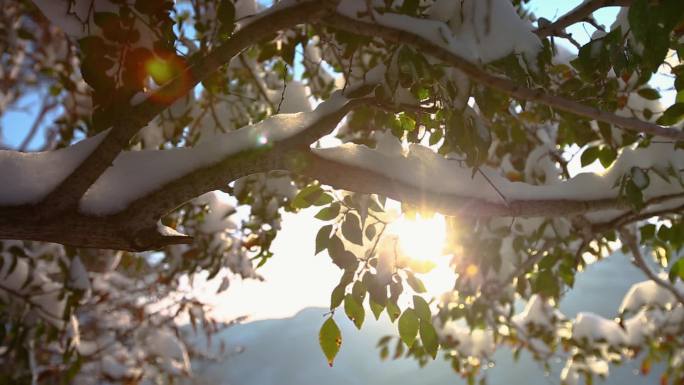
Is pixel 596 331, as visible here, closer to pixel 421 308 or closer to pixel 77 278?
pixel 421 308

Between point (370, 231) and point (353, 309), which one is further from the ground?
point (370, 231)

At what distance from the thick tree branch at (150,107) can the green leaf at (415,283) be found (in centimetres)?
73

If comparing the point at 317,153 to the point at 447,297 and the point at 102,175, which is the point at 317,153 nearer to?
the point at 102,175

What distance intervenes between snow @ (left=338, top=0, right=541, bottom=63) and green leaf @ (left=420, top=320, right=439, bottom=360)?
667 millimetres

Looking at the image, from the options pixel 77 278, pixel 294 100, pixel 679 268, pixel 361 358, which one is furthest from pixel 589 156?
pixel 361 358

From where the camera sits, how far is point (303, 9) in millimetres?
830

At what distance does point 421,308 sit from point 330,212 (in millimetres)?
354

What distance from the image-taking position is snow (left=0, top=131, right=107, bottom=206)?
84 cm

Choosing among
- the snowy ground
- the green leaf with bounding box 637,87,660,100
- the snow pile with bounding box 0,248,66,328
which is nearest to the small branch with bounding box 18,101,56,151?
the snow pile with bounding box 0,248,66,328

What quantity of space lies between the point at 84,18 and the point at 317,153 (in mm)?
831

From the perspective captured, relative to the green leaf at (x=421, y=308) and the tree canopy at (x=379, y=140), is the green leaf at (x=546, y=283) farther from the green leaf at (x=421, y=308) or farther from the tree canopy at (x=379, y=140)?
the green leaf at (x=421, y=308)

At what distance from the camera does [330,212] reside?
121 cm

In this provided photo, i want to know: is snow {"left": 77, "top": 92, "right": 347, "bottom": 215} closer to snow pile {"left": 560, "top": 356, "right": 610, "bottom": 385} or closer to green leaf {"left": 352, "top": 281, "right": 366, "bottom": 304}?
green leaf {"left": 352, "top": 281, "right": 366, "bottom": 304}

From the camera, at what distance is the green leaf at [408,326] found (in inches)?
44.4
